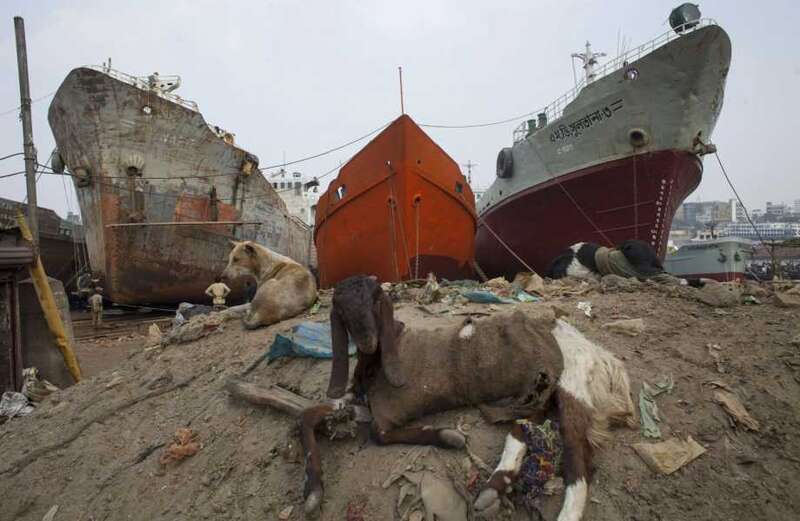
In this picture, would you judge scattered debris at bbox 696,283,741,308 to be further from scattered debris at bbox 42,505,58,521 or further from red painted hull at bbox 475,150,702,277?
red painted hull at bbox 475,150,702,277

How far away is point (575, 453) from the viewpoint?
206 centimetres

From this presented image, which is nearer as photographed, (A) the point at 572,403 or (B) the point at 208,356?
(A) the point at 572,403

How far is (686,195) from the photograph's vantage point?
1103 centimetres

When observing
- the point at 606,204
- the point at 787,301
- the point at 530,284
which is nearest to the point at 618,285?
the point at 530,284

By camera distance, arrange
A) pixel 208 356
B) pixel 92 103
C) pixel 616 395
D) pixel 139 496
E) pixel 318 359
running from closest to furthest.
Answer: pixel 616 395
pixel 139 496
pixel 318 359
pixel 208 356
pixel 92 103

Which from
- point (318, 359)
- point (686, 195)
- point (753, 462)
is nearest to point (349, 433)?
point (318, 359)

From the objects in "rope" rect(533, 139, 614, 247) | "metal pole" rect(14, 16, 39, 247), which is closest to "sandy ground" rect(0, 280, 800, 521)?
"rope" rect(533, 139, 614, 247)

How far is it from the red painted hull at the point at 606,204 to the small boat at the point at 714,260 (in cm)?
1167

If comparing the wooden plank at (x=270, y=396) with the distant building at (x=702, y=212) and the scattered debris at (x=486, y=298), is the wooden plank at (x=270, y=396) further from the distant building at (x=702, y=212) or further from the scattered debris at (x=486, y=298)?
the distant building at (x=702, y=212)

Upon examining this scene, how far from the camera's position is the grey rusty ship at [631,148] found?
9352 millimetres

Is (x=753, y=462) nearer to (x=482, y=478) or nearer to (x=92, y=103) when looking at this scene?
(x=482, y=478)

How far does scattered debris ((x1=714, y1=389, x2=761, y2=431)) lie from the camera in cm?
233

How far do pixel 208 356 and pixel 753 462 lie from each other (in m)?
4.72

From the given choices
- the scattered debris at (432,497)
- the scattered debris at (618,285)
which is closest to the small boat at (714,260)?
the scattered debris at (618,285)
